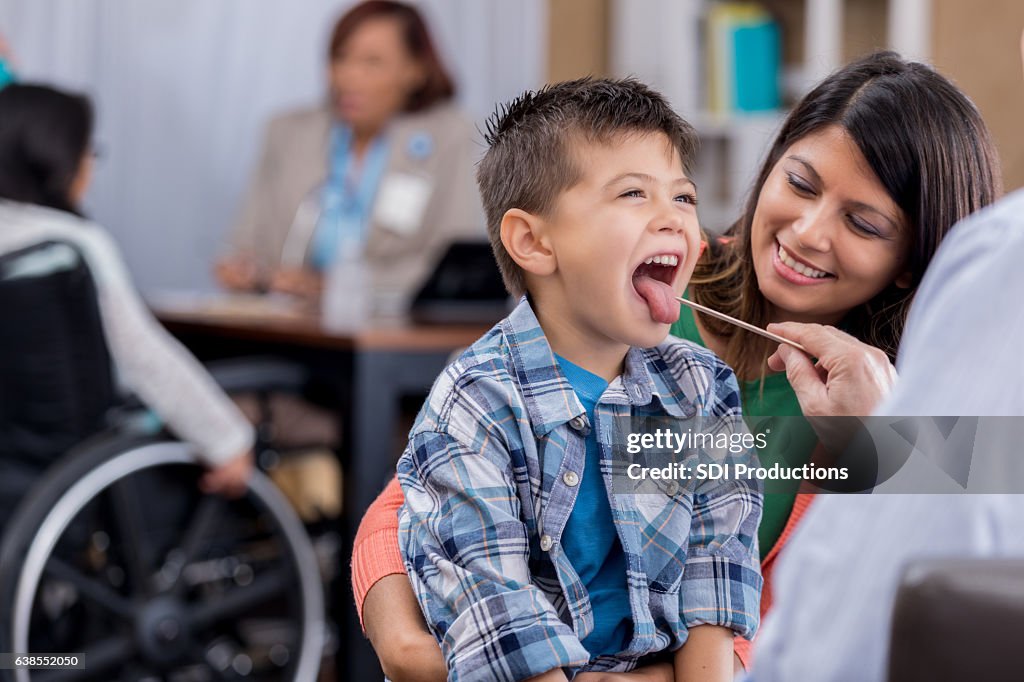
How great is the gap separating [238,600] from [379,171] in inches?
57.4

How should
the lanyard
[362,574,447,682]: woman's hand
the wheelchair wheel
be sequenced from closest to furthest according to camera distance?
[362,574,447,682]: woman's hand → the wheelchair wheel → the lanyard

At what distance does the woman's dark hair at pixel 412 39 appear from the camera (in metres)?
3.47

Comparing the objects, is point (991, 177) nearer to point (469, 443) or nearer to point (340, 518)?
point (469, 443)

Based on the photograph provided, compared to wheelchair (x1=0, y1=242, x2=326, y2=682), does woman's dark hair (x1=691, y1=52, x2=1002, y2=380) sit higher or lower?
higher

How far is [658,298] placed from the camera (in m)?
0.85

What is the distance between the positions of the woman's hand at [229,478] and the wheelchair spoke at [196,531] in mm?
21

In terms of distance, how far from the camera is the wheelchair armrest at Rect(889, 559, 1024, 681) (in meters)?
0.55

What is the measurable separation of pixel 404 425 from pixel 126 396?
20.4 inches

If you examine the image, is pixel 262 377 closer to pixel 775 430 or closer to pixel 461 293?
pixel 461 293

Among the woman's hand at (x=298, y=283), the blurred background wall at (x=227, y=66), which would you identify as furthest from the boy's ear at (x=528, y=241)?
the blurred background wall at (x=227, y=66)

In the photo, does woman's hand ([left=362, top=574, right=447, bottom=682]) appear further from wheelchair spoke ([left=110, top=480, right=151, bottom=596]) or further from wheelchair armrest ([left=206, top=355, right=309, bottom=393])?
wheelchair armrest ([left=206, top=355, right=309, bottom=393])

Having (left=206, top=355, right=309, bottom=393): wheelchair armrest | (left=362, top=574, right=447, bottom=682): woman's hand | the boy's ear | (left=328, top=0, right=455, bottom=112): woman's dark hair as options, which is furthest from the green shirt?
(left=328, top=0, right=455, bottom=112): woman's dark hair

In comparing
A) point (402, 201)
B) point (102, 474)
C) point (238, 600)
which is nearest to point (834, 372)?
point (102, 474)

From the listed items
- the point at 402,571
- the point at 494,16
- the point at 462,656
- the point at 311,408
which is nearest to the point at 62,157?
the point at 311,408
